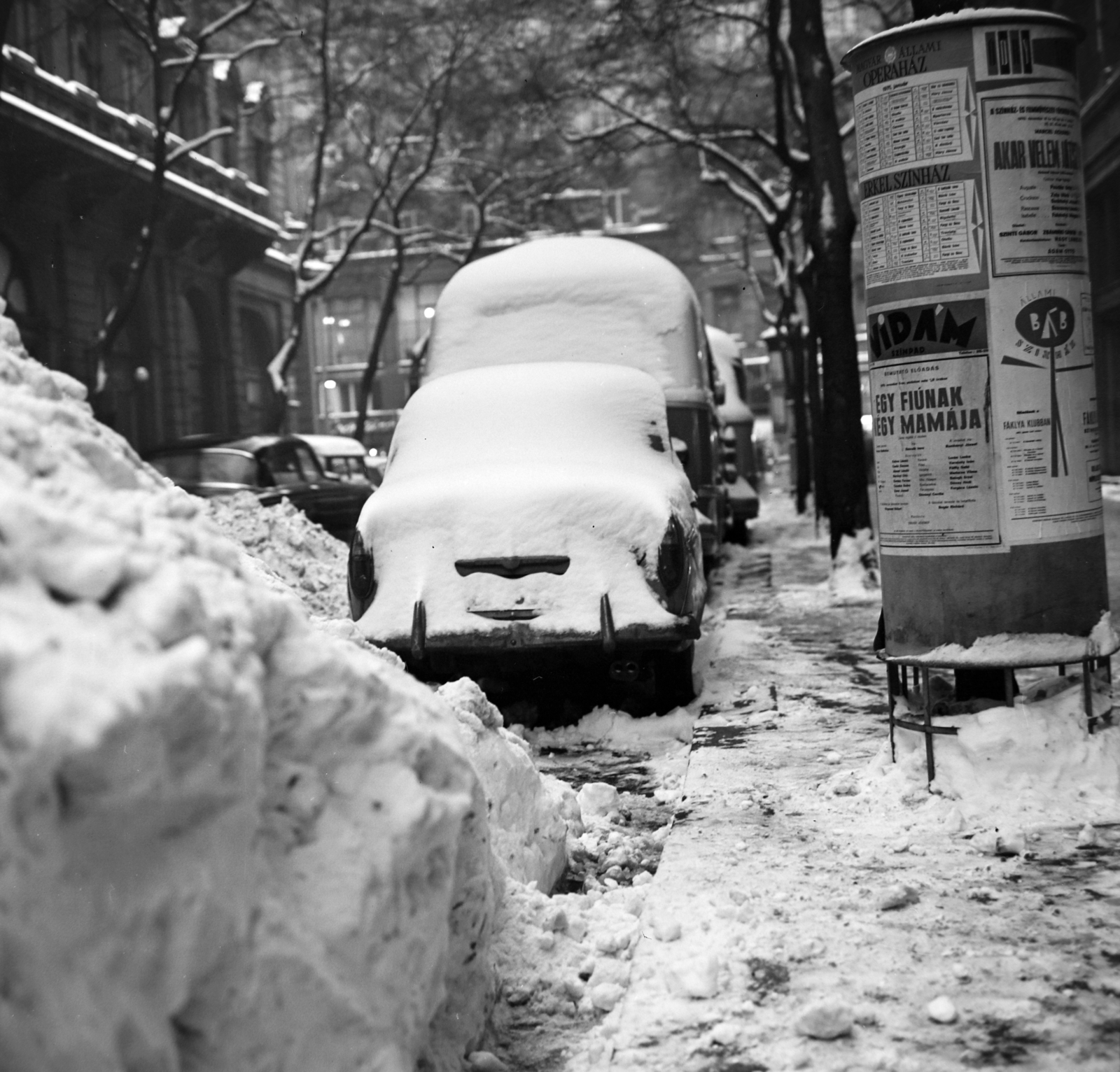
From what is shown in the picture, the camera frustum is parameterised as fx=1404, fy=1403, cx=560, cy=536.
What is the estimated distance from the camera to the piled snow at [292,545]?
35.8ft

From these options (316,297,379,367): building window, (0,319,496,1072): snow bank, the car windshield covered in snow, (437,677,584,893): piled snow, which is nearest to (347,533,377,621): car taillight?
(437,677,584,893): piled snow

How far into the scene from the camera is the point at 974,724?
496cm

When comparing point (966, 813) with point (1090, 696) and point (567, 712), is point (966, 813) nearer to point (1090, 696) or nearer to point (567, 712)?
point (1090, 696)

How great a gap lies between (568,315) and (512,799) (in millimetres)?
6130

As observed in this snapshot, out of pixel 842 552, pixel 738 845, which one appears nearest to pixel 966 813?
pixel 738 845

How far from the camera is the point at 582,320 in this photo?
394 inches

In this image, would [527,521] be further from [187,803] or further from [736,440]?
[736,440]

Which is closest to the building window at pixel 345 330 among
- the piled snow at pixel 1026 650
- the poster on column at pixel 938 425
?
the poster on column at pixel 938 425

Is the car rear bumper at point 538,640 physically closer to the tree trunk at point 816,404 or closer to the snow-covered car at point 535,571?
the snow-covered car at point 535,571

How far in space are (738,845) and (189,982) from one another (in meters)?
2.54

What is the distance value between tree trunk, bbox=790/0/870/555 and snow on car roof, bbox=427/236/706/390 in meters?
3.64

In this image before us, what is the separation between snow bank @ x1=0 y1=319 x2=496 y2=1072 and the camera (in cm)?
206

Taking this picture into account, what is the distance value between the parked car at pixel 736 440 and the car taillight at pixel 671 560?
11.8 m

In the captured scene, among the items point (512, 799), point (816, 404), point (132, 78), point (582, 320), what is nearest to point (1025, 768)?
point (512, 799)
